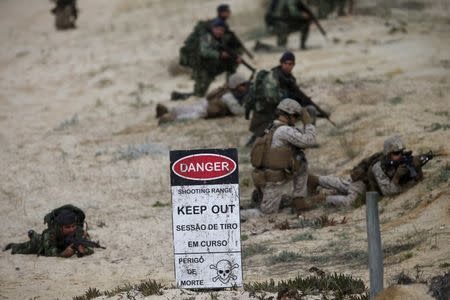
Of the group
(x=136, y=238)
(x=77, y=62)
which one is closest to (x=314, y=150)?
(x=136, y=238)

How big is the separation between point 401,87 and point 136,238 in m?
7.02

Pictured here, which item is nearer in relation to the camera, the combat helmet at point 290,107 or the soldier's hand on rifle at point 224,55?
the combat helmet at point 290,107

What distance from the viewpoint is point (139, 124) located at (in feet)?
58.1

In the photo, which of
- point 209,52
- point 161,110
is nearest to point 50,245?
point 161,110

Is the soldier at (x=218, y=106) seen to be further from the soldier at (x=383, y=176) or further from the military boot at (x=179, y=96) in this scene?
the soldier at (x=383, y=176)

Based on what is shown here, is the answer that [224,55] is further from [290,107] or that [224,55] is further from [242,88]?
[290,107]

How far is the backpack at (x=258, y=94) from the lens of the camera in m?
13.5

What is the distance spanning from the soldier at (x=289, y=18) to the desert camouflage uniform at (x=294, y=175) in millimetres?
10184

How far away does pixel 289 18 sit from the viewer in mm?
21562

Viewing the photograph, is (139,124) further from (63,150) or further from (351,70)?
(351,70)

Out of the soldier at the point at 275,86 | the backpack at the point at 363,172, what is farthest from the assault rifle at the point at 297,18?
the backpack at the point at 363,172

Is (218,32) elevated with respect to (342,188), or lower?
elevated

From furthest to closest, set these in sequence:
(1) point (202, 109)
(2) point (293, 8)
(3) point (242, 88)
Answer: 1. (2) point (293, 8)
2. (1) point (202, 109)
3. (3) point (242, 88)

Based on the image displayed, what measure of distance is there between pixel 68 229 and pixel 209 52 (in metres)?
7.39
